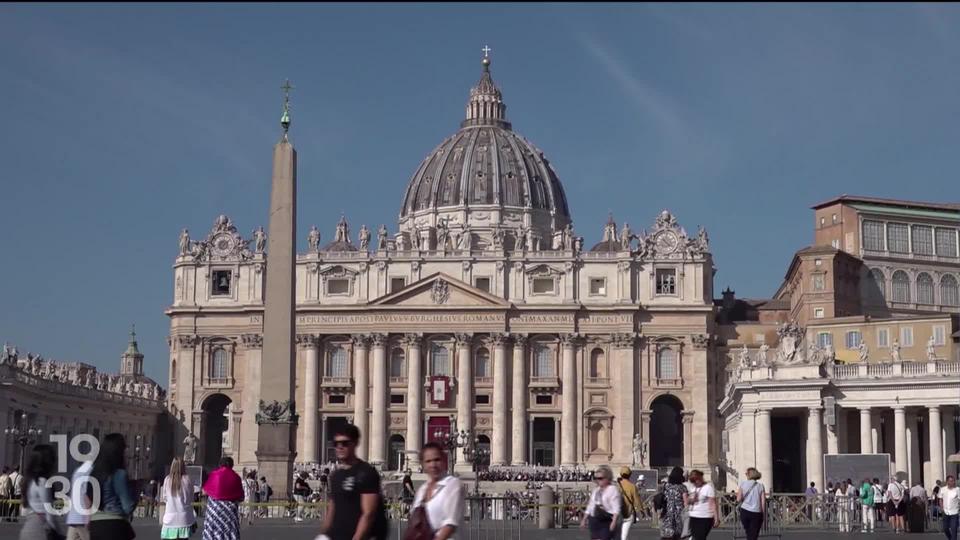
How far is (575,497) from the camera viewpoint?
4828cm

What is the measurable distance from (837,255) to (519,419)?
2126 centimetres

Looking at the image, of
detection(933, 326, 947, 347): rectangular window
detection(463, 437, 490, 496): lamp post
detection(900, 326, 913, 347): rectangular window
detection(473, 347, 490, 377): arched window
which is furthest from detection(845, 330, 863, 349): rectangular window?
detection(473, 347, 490, 377): arched window

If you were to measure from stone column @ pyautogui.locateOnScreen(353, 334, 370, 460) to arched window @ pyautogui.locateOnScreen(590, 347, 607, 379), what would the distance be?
13.7m

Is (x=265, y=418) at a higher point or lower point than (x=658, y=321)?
lower

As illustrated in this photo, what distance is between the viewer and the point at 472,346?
97.6m

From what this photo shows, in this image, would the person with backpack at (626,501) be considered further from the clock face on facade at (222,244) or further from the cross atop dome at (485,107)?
the cross atop dome at (485,107)

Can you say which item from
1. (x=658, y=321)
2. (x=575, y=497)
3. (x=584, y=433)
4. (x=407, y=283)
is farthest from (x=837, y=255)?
(x=575, y=497)

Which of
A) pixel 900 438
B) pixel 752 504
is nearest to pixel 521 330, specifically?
pixel 900 438

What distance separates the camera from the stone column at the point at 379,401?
9625cm

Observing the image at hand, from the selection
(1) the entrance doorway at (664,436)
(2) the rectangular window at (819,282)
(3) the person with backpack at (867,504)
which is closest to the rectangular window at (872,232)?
(2) the rectangular window at (819,282)

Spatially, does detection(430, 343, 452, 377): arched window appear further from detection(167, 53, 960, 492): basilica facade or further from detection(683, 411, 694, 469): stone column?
detection(683, 411, 694, 469): stone column

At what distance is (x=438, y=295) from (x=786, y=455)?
97.7 ft

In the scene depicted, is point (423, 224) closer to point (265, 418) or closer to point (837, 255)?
point (837, 255)

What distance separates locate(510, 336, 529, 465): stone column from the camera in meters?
96.1
